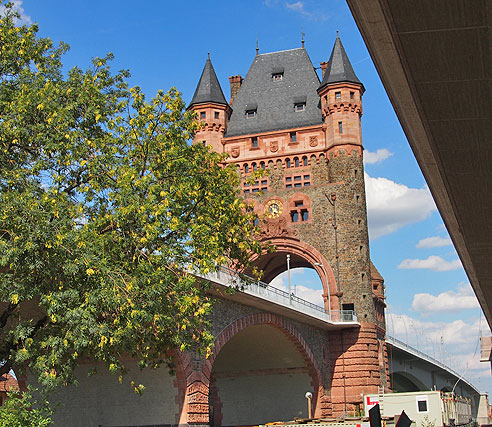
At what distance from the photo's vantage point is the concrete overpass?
459 centimetres

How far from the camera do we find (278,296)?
3438 centimetres

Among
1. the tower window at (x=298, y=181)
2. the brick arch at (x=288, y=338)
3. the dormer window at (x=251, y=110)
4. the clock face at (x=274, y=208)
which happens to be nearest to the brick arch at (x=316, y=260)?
the clock face at (x=274, y=208)

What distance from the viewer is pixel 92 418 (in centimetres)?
2838

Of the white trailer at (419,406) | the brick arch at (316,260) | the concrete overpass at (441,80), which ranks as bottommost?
the white trailer at (419,406)

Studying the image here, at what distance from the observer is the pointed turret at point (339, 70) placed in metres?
46.9

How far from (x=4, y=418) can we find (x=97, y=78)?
10.1 m

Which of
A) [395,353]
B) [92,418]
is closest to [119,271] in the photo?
[92,418]

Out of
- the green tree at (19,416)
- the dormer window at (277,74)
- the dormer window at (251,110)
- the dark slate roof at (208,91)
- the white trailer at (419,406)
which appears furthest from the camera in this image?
the dormer window at (277,74)

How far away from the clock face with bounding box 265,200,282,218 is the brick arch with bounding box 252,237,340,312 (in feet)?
5.46

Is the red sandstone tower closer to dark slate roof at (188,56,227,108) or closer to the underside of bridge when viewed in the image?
dark slate roof at (188,56,227,108)

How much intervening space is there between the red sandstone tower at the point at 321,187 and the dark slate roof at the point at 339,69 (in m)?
0.07

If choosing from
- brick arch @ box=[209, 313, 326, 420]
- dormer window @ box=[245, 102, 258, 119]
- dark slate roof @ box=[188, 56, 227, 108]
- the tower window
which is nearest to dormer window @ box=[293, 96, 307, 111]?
dormer window @ box=[245, 102, 258, 119]

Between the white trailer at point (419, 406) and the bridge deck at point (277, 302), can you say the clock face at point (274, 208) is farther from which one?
the white trailer at point (419, 406)

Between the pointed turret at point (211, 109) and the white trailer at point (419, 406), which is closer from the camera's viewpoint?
the white trailer at point (419, 406)
